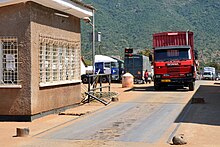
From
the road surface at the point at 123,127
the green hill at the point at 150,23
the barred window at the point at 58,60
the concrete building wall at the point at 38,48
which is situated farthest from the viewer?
the green hill at the point at 150,23

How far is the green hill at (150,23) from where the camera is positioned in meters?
80.4

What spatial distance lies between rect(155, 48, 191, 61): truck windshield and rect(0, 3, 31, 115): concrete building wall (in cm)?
1253

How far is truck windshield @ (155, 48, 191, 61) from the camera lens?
80.9 feet

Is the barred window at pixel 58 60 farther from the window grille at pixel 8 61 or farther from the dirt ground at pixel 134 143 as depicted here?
the dirt ground at pixel 134 143

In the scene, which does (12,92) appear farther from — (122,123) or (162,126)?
(162,126)

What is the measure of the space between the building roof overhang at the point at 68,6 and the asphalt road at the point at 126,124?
385cm

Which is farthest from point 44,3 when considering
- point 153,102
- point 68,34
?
point 153,102

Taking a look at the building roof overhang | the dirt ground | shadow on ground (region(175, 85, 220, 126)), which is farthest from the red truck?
the building roof overhang

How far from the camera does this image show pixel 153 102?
18719mm

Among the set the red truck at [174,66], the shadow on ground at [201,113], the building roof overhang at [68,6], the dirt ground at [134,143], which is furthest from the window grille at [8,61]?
the red truck at [174,66]

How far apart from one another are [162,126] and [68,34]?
603 cm

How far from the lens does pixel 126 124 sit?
12.8 m

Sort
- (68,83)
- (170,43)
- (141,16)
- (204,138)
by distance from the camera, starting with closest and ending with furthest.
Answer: (204,138), (68,83), (170,43), (141,16)

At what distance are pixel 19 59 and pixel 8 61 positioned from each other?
0.44 meters
